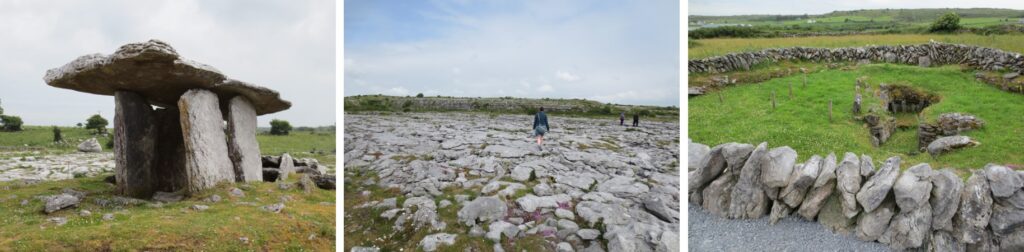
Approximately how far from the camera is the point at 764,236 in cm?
570

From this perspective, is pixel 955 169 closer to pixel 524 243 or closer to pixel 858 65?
pixel 858 65

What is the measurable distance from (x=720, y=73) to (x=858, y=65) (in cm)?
167

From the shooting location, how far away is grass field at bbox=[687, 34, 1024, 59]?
6088mm

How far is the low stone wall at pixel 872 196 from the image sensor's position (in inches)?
194

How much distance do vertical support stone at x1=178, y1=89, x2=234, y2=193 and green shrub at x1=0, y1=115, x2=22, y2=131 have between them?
8.50 meters

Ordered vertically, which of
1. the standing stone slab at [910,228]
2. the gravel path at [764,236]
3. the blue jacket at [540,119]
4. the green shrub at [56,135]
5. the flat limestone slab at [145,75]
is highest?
the flat limestone slab at [145,75]

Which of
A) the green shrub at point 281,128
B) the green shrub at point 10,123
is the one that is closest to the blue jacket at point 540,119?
the green shrub at point 281,128

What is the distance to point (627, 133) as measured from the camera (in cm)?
608

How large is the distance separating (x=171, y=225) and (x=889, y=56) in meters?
8.89

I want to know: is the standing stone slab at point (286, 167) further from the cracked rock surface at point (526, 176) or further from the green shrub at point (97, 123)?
the green shrub at point (97, 123)

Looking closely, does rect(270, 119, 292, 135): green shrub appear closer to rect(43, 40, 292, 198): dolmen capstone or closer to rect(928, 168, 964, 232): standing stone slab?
rect(43, 40, 292, 198): dolmen capstone

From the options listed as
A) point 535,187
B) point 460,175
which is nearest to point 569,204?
point 535,187

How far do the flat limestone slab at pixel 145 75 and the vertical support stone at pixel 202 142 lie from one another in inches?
11.3

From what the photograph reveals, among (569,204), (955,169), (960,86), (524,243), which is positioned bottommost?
(524,243)
